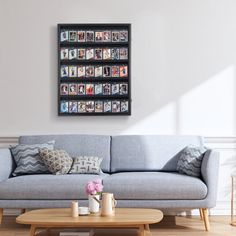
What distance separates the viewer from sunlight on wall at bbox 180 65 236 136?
16.9 feet

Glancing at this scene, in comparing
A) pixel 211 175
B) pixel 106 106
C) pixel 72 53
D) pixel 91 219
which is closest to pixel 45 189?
pixel 91 219

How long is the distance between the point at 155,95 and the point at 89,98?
67 cm

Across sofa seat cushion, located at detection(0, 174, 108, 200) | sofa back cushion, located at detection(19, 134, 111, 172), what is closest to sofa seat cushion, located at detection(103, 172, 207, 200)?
sofa seat cushion, located at detection(0, 174, 108, 200)

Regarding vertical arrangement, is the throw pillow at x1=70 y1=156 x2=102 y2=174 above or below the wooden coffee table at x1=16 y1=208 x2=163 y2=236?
above

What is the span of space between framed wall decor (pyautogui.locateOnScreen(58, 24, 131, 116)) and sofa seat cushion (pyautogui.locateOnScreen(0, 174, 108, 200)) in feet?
3.47


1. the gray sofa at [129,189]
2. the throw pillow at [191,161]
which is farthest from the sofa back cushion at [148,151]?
the gray sofa at [129,189]

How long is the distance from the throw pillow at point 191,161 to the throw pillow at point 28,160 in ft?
4.01

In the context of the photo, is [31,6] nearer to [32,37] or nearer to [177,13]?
[32,37]

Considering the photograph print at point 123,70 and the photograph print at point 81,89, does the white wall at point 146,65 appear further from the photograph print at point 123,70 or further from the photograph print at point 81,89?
the photograph print at point 81,89

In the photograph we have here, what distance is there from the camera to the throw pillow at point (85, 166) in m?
4.59

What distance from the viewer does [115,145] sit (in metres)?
4.93

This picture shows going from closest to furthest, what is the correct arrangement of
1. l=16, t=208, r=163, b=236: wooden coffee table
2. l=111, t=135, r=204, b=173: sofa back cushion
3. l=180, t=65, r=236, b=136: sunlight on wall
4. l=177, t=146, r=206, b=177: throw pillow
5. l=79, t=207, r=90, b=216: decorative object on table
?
l=16, t=208, r=163, b=236: wooden coffee table < l=79, t=207, r=90, b=216: decorative object on table < l=177, t=146, r=206, b=177: throw pillow < l=111, t=135, r=204, b=173: sofa back cushion < l=180, t=65, r=236, b=136: sunlight on wall

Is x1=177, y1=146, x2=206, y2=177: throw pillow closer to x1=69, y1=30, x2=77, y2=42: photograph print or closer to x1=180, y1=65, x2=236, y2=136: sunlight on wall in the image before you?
x1=180, y1=65, x2=236, y2=136: sunlight on wall

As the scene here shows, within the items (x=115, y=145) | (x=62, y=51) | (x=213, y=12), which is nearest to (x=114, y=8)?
(x=62, y=51)
